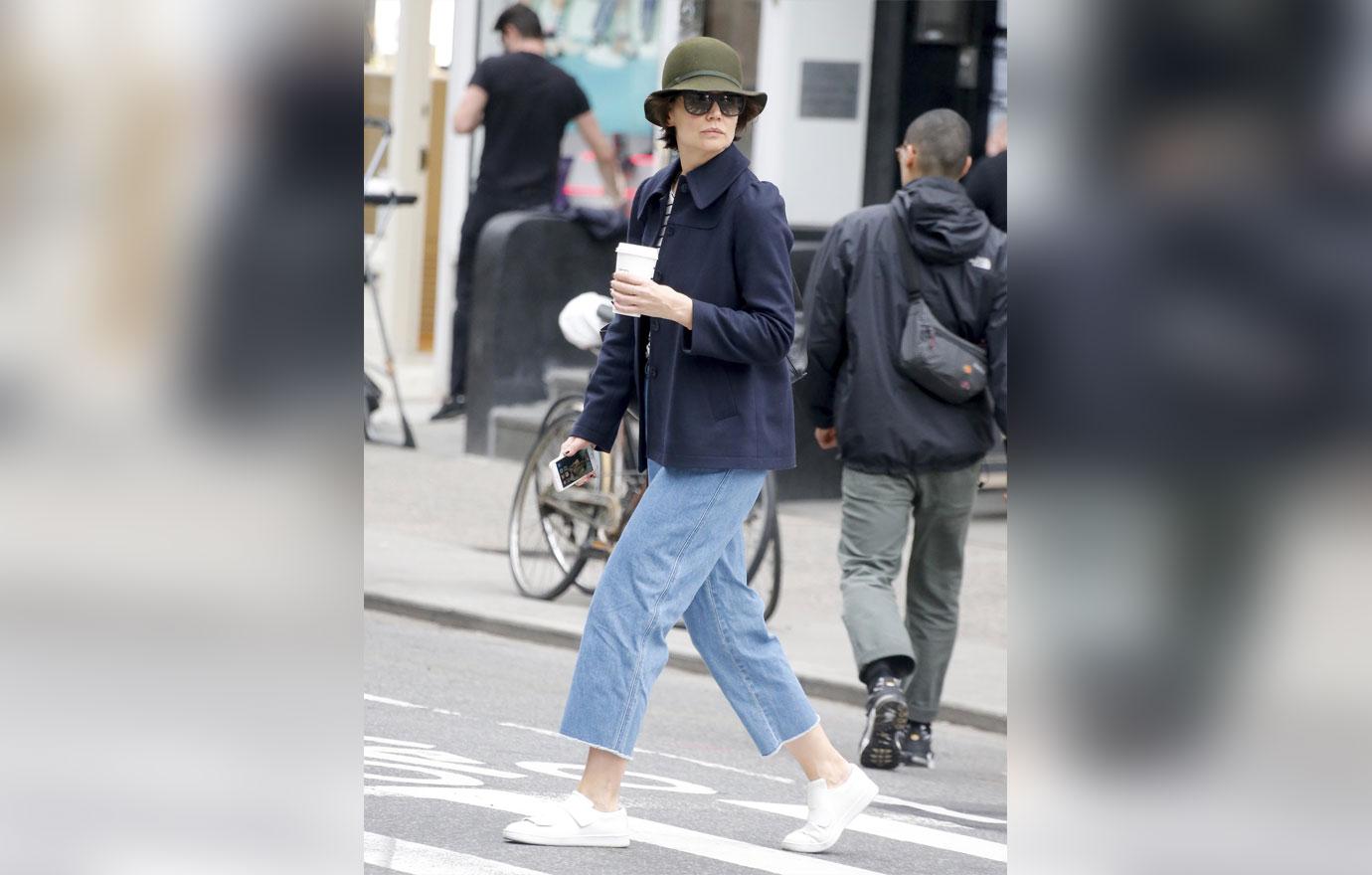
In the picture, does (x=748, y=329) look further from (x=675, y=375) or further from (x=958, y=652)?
(x=958, y=652)

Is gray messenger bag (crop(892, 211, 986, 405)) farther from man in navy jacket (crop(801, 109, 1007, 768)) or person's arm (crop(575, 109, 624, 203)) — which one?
person's arm (crop(575, 109, 624, 203))

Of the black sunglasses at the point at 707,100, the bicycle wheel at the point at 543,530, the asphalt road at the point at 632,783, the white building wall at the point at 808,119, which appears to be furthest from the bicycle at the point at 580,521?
the white building wall at the point at 808,119

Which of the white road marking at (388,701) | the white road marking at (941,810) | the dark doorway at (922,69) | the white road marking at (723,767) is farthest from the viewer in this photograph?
the dark doorway at (922,69)

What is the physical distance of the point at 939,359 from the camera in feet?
21.7

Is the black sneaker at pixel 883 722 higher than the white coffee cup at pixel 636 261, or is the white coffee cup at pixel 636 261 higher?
the white coffee cup at pixel 636 261

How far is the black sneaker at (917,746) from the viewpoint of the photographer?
6.89 metres

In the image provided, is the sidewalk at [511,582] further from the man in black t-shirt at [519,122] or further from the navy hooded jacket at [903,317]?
the man in black t-shirt at [519,122]

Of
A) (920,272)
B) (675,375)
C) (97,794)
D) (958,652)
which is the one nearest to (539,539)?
(958,652)

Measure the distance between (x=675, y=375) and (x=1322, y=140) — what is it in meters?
3.03

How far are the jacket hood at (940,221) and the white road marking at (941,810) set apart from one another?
64.7 inches

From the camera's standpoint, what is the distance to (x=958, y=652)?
8953 mm

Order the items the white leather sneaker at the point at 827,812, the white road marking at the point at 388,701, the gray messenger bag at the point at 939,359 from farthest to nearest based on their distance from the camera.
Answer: the white road marking at the point at 388,701, the gray messenger bag at the point at 939,359, the white leather sneaker at the point at 827,812

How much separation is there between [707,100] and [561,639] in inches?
156

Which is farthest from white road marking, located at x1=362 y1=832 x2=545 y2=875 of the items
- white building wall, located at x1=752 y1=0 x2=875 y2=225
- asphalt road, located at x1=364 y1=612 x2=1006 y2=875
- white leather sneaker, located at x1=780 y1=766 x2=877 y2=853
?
white building wall, located at x1=752 y1=0 x2=875 y2=225
